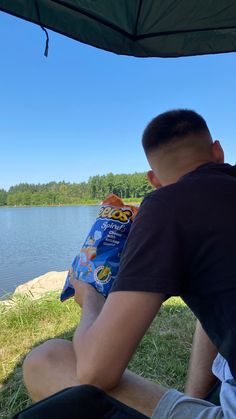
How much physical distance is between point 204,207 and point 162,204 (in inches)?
3.5

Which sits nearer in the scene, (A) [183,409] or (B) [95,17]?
(A) [183,409]

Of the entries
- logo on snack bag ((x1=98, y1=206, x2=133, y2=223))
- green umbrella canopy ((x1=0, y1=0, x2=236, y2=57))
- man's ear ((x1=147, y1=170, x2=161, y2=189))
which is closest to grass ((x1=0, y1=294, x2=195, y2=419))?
logo on snack bag ((x1=98, y1=206, x2=133, y2=223))

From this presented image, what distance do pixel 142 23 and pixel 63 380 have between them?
1.63 metres

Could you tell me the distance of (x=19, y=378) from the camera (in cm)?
207

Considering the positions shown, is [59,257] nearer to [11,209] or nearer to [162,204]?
[162,204]

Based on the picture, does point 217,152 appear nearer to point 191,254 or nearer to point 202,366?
point 191,254

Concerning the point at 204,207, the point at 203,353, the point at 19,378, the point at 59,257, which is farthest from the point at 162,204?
the point at 59,257

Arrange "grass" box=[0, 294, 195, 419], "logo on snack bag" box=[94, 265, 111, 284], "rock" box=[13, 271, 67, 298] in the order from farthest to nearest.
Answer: "rock" box=[13, 271, 67, 298], "grass" box=[0, 294, 195, 419], "logo on snack bag" box=[94, 265, 111, 284]

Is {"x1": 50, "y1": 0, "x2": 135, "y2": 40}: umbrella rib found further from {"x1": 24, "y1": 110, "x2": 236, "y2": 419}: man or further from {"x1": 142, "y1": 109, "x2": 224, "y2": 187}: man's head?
{"x1": 24, "y1": 110, "x2": 236, "y2": 419}: man

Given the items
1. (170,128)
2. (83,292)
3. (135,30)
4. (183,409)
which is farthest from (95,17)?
(183,409)

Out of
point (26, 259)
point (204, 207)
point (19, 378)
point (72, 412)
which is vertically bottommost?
point (26, 259)

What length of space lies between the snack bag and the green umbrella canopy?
100 centimetres

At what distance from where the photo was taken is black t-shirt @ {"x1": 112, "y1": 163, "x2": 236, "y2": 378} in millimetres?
774

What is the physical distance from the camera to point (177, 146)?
39.6 inches
